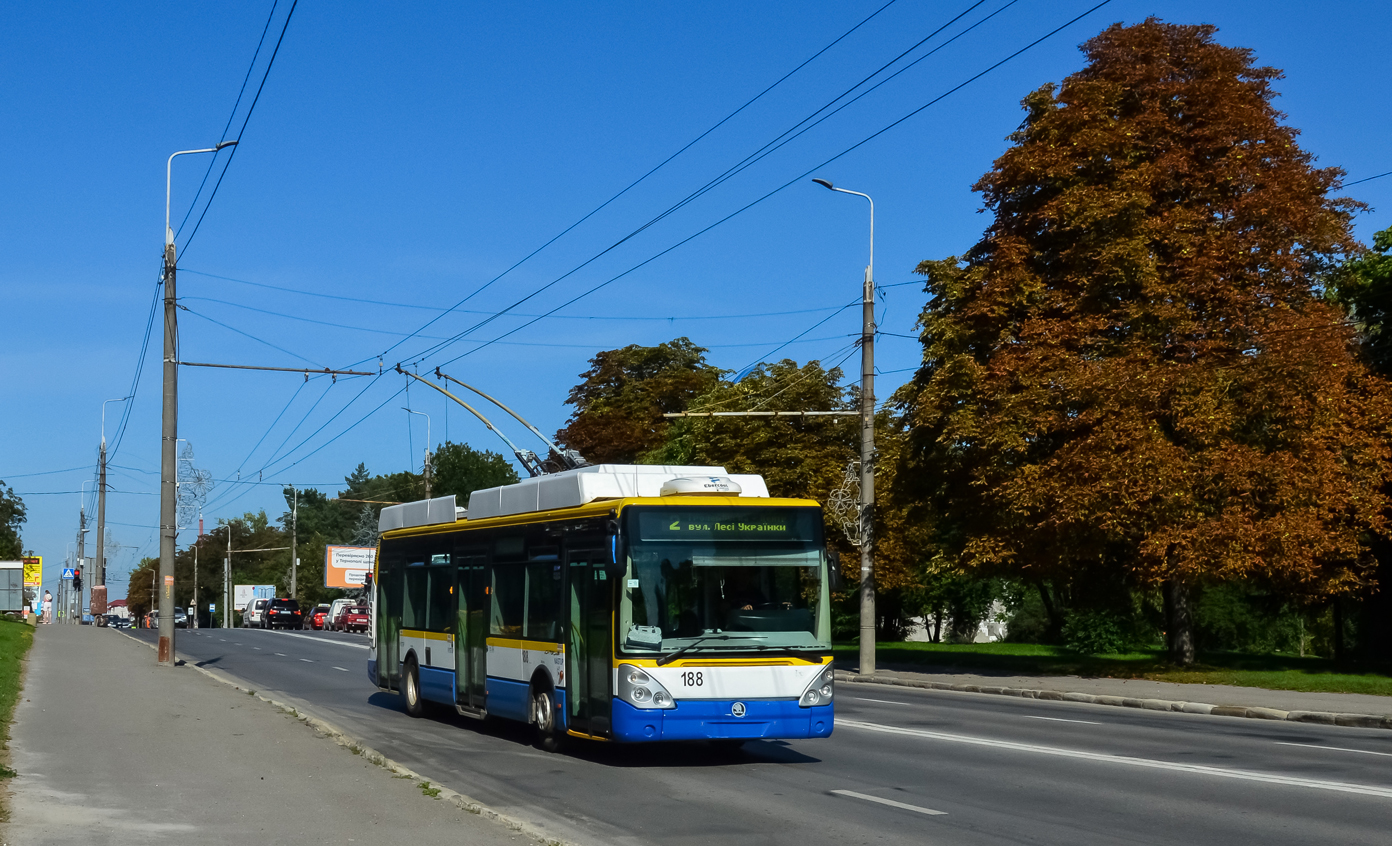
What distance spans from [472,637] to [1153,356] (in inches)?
655

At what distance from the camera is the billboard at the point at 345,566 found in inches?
3836

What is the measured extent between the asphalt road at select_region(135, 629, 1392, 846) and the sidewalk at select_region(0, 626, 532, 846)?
958 mm

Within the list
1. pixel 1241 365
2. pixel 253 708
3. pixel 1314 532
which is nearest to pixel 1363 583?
pixel 1314 532

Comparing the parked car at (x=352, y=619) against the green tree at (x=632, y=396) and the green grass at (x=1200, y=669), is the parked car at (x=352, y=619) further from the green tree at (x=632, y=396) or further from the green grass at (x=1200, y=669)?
the green grass at (x=1200, y=669)

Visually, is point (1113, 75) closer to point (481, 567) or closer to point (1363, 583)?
point (1363, 583)

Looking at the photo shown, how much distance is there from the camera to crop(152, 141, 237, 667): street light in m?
29.6

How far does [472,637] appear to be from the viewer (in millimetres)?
17359

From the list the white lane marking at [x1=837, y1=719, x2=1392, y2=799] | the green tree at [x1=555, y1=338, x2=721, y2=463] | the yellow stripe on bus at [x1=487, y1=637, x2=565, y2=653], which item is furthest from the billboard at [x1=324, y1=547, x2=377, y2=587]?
the white lane marking at [x1=837, y1=719, x2=1392, y2=799]

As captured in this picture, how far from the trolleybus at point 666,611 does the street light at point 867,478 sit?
49.8 ft

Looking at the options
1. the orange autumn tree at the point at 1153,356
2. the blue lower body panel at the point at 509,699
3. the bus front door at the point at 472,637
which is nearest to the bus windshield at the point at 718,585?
the blue lower body panel at the point at 509,699

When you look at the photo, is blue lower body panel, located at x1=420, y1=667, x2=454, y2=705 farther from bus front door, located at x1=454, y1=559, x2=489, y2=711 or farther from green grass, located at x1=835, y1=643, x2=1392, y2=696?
green grass, located at x1=835, y1=643, x2=1392, y2=696

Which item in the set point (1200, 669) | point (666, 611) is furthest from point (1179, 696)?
point (666, 611)

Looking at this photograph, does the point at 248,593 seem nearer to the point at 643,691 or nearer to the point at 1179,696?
the point at 1179,696

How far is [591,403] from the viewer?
75500 millimetres
